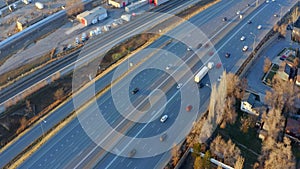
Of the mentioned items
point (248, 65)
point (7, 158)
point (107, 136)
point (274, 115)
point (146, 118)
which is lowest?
point (7, 158)

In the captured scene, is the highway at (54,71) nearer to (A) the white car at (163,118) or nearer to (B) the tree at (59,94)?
(B) the tree at (59,94)

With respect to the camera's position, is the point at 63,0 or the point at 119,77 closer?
the point at 119,77

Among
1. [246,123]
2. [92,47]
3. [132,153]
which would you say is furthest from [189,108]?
[92,47]

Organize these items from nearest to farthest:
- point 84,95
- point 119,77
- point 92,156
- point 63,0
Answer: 1. point 92,156
2. point 84,95
3. point 119,77
4. point 63,0

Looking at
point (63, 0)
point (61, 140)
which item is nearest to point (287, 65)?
point (61, 140)

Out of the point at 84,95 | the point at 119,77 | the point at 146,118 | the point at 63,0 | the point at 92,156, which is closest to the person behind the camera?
the point at 92,156

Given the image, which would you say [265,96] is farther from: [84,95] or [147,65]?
[84,95]

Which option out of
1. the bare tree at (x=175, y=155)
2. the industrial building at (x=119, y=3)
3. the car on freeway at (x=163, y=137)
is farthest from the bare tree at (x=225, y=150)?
the industrial building at (x=119, y=3)
